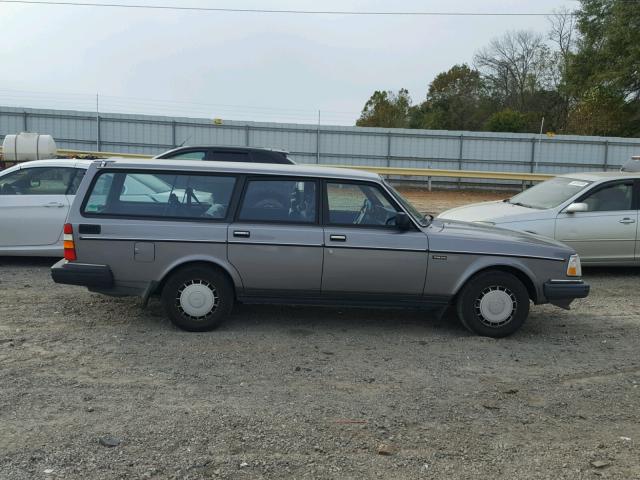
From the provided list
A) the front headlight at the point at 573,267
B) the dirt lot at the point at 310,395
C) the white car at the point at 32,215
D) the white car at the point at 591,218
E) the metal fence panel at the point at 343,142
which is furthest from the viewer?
the metal fence panel at the point at 343,142

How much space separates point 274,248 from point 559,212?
491cm

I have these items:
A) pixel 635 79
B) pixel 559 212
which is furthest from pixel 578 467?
pixel 635 79

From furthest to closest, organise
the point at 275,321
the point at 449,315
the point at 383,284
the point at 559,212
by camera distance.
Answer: the point at 559,212
the point at 449,315
the point at 275,321
the point at 383,284

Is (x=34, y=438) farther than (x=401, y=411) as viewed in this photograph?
No

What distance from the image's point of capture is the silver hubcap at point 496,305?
6.24 metres

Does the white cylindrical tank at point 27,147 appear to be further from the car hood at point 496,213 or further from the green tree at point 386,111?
the green tree at point 386,111

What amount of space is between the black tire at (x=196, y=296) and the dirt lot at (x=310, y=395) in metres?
0.15

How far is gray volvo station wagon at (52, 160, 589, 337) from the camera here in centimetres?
607

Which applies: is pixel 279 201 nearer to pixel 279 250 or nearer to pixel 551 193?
pixel 279 250

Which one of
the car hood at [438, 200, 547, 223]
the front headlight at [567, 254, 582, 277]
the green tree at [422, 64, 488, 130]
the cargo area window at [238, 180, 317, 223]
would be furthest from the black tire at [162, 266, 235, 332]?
the green tree at [422, 64, 488, 130]

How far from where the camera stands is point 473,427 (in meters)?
4.30

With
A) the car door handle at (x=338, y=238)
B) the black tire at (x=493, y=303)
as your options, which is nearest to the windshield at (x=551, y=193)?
the black tire at (x=493, y=303)

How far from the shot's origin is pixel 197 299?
612cm

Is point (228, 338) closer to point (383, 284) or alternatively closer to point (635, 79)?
point (383, 284)
